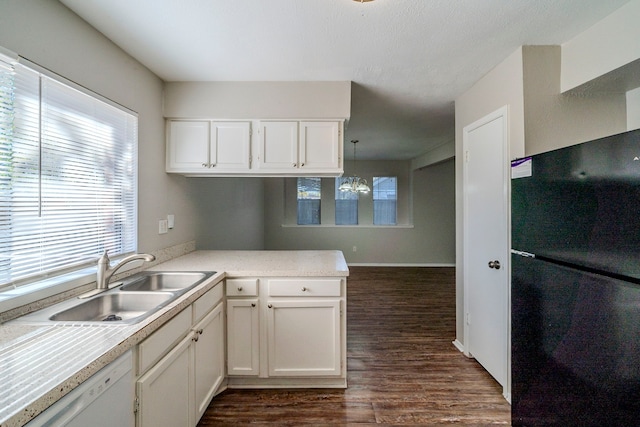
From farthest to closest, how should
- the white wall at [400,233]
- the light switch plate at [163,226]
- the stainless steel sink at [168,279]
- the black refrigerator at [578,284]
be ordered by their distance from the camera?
the white wall at [400,233]
the light switch plate at [163,226]
the stainless steel sink at [168,279]
the black refrigerator at [578,284]

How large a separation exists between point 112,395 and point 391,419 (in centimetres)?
160

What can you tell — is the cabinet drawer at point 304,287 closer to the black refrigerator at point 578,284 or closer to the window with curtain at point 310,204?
the black refrigerator at point 578,284

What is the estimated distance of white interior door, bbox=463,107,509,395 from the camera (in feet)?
6.68

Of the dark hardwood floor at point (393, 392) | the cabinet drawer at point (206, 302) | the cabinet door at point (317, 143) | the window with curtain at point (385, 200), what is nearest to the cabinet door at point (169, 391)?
the cabinet drawer at point (206, 302)

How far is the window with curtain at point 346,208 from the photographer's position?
271 inches

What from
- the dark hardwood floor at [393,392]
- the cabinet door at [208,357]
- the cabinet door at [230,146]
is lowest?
the dark hardwood floor at [393,392]

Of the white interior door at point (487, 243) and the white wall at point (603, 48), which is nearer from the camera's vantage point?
the white wall at point (603, 48)

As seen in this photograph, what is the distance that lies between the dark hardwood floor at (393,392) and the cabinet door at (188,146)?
183 cm

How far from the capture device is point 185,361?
1509 millimetres

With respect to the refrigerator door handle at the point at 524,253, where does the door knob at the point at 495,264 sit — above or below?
below

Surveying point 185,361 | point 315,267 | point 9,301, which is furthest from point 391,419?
point 9,301

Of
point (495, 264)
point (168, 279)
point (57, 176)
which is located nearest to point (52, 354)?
point (57, 176)

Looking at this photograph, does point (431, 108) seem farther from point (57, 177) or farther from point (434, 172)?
point (434, 172)

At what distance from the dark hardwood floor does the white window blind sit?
1336 millimetres
